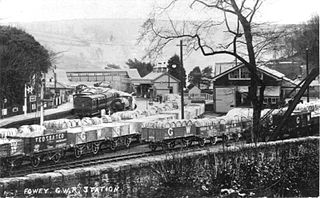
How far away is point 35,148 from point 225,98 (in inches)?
196

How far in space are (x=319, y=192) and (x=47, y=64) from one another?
11283mm

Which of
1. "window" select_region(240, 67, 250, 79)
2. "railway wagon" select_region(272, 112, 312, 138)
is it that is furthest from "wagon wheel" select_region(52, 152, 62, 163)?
"railway wagon" select_region(272, 112, 312, 138)

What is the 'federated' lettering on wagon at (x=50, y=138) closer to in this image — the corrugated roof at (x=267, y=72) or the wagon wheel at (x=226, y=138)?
the corrugated roof at (x=267, y=72)

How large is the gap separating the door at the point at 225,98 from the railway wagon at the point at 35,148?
4.41 meters

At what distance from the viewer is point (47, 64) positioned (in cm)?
1521

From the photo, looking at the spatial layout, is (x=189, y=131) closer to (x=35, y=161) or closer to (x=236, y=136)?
(x=236, y=136)

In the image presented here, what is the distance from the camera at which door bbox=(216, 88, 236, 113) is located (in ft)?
34.0

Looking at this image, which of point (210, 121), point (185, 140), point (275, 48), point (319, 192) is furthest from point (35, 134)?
point (319, 192)

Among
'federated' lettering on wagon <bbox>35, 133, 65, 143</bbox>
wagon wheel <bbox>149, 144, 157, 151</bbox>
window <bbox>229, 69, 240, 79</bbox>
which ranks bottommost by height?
wagon wheel <bbox>149, 144, 157, 151</bbox>

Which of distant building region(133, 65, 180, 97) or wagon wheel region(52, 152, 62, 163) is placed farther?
wagon wheel region(52, 152, 62, 163)

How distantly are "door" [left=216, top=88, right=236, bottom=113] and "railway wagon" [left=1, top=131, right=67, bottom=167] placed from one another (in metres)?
4.41

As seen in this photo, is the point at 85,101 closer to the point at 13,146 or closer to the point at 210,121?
the point at 210,121

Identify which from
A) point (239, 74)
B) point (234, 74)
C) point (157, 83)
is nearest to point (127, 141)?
point (157, 83)

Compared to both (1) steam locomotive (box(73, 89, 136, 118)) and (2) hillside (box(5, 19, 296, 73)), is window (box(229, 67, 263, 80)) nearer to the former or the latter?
(2) hillside (box(5, 19, 296, 73))
